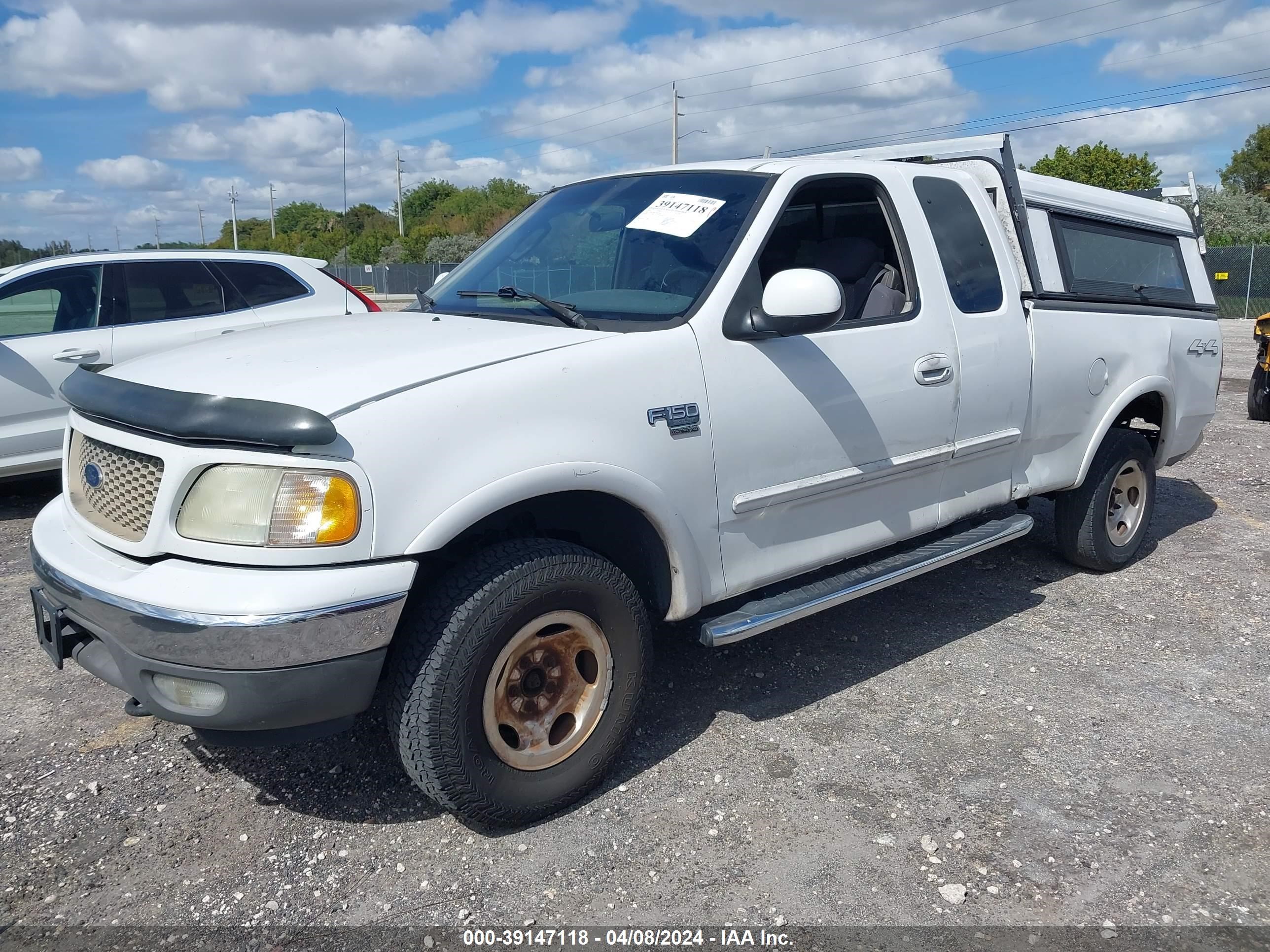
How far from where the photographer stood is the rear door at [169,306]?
7055 mm

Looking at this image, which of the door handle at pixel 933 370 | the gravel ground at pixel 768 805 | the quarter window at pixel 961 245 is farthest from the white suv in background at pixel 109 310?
the door handle at pixel 933 370

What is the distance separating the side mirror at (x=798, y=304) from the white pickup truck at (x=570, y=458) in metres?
0.01

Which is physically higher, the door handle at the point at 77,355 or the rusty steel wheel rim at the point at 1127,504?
the door handle at the point at 77,355

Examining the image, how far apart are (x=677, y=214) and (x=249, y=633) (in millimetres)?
2122

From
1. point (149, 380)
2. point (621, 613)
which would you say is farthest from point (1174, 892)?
point (149, 380)

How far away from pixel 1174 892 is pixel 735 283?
2218 mm

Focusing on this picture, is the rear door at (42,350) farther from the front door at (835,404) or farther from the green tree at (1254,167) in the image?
the green tree at (1254,167)

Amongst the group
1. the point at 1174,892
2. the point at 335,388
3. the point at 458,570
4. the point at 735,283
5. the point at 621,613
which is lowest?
the point at 1174,892

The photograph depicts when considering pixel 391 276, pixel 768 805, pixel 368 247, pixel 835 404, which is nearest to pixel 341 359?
pixel 835 404

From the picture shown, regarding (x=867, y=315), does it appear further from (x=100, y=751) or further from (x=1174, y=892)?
(x=100, y=751)

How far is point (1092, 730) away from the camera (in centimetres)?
379

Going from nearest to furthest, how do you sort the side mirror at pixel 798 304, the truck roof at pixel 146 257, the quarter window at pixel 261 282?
the side mirror at pixel 798 304, the truck roof at pixel 146 257, the quarter window at pixel 261 282

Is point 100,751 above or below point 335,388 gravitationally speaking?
below

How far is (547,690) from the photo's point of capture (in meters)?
3.12
